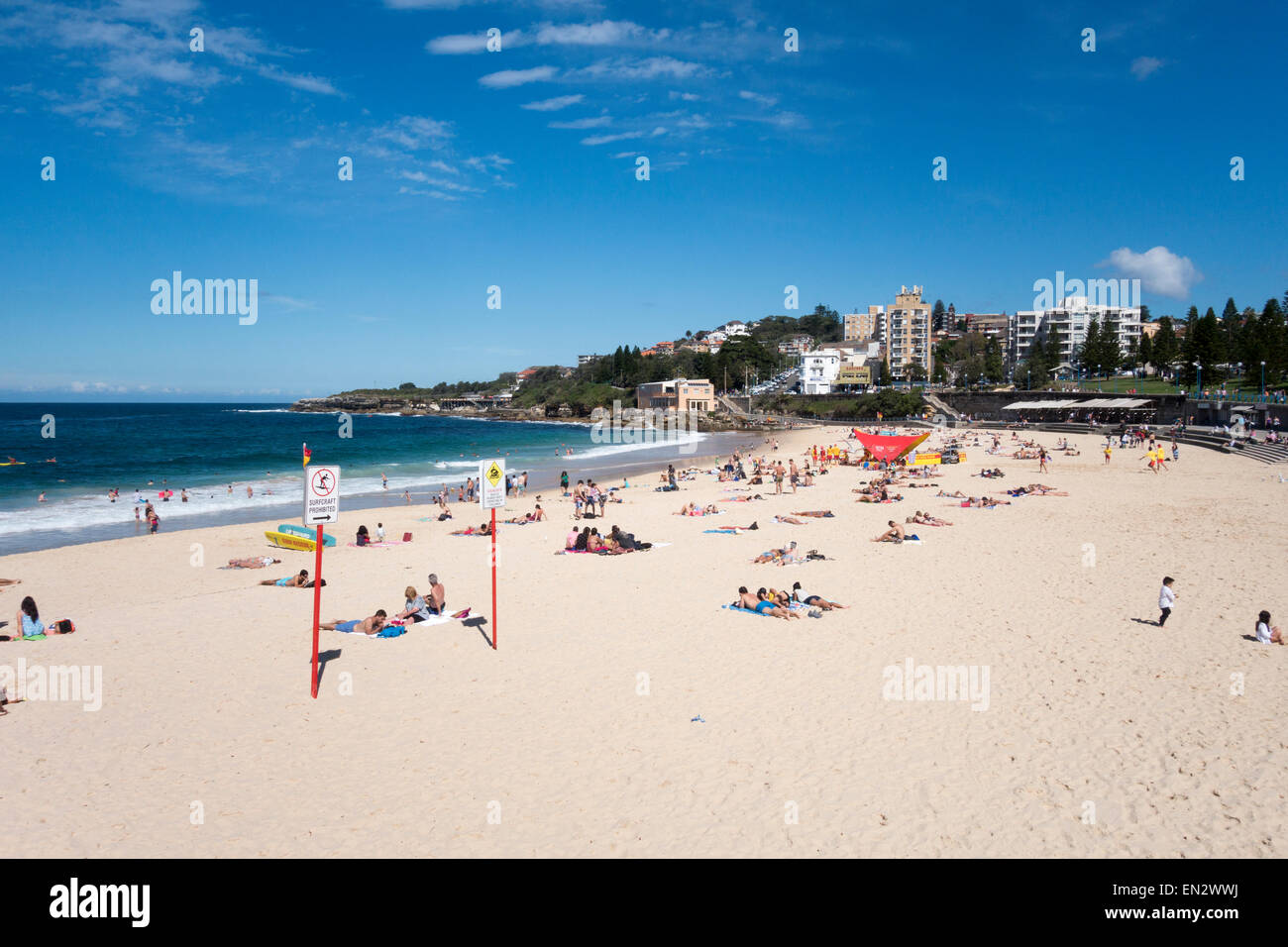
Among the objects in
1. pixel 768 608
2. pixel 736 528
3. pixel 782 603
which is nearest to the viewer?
pixel 768 608

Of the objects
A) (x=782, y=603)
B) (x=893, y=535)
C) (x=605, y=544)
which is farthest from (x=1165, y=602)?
(x=605, y=544)

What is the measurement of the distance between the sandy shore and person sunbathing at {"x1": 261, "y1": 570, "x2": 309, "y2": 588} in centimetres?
→ 27

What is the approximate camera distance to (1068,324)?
373 feet

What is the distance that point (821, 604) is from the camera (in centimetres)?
1137

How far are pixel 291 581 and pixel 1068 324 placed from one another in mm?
127063

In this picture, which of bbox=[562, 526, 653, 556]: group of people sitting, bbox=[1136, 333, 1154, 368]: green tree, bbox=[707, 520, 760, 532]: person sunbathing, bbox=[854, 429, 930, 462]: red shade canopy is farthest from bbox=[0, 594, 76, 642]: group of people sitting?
bbox=[1136, 333, 1154, 368]: green tree

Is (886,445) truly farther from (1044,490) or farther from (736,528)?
(736,528)

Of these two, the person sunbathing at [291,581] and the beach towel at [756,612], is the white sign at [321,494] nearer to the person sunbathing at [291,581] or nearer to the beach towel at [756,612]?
the beach towel at [756,612]

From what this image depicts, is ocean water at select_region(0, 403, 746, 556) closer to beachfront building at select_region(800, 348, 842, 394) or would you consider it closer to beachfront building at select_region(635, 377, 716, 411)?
beachfront building at select_region(635, 377, 716, 411)

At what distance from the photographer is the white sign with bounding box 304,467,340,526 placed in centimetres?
723

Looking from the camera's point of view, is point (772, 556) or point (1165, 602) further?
point (772, 556)

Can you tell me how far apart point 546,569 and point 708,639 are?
5443 mm

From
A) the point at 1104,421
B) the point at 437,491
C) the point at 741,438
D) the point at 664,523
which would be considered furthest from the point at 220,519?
the point at 1104,421

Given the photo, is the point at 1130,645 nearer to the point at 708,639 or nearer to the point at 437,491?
the point at 708,639
